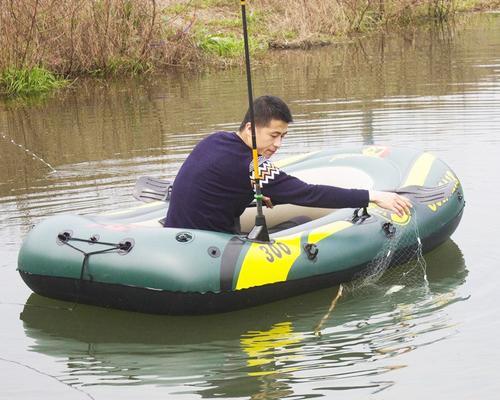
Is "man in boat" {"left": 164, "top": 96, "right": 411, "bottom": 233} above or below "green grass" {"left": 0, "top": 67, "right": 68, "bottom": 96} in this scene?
below

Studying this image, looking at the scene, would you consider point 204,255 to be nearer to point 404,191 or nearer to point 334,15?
point 404,191

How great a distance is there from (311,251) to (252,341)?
0.77m

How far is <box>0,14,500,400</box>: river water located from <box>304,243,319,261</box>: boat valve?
0.93 ft

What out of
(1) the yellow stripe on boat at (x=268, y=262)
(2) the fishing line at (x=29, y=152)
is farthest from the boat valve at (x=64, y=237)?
(2) the fishing line at (x=29, y=152)

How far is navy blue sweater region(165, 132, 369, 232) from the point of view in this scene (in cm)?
655

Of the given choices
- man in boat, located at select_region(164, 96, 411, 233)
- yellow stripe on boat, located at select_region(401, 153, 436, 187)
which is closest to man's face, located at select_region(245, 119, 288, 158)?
man in boat, located at select_region(164, 96, 411, 233)

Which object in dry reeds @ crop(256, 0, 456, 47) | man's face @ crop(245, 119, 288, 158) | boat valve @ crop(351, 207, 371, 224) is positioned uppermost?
dry reeds @ crop(256, 0, 456, 47)

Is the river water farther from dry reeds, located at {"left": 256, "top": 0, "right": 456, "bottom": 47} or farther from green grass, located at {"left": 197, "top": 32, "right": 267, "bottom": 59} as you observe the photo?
dry reeds, located at {"left": 256, "top": 0, "right": 456, "bottom": 47}

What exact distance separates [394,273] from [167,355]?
1865mm

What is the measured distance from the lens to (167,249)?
20.9ft

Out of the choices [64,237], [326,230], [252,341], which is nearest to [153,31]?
[326,230]

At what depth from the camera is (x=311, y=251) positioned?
674 centimetres

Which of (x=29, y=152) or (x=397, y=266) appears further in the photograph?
(x=29, y=152)

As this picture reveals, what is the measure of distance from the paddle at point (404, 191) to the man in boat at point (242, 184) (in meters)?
0.80
